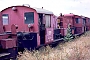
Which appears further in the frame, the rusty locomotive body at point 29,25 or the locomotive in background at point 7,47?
the rusty locomotive body at point 29,25

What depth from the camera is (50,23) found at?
1467 cm

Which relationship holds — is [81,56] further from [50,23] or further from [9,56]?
[50,23]

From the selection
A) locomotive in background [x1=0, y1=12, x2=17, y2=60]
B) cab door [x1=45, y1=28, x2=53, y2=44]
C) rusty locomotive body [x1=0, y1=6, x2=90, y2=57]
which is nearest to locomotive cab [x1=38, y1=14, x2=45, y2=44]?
rusty locomotive body [x1=0, y1=6, x2=90, y2=57]

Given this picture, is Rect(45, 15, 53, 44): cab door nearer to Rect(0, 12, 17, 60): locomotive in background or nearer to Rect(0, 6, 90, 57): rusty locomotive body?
Rect(0, 6, 90, 57): rusty locomotive body

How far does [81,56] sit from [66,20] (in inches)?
537

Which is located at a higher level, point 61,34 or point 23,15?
point 23,15

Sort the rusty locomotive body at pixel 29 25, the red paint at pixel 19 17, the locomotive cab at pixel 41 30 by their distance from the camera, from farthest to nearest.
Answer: the locomotive cab at pixel 41 30 < the red paint at pixel 19 17 < the rusty locomotive body at pixel 29 25

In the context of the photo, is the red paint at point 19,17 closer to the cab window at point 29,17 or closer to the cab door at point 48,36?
the cab window at point 29,17

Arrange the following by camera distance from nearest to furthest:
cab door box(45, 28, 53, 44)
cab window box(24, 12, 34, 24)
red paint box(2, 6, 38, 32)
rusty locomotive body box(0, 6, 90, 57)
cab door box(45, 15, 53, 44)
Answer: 1. rusty locomotive body box(0, 6, 90, 57)
2. red paint box(2, 6, 38, 32)
3. cab window box(24, 12, 34, 24)
4. cab door box(45, 28, 53, 44)
5. cab door box(45, 15, 53, 44)

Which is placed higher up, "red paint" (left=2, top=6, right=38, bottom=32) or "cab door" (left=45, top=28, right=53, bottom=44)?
"red paint" (left=2, top=6, right=38, bottom=32)

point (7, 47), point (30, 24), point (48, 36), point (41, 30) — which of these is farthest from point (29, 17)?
point (7, 47)

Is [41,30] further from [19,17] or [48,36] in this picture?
[19,17]

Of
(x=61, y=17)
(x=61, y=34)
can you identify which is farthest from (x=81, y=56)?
(x=61, y=17)

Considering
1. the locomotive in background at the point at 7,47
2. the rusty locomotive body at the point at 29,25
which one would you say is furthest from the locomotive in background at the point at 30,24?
the locomotive in background at the point at 7,47
